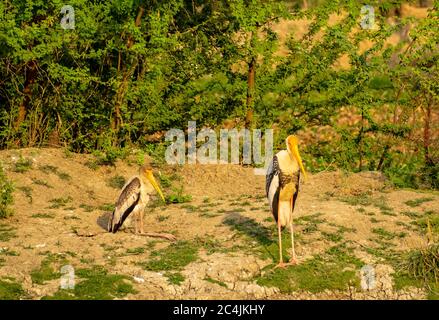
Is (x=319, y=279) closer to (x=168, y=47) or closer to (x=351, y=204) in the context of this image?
(x=351, y=204)

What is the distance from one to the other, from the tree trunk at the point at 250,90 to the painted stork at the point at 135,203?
3304 millimetres

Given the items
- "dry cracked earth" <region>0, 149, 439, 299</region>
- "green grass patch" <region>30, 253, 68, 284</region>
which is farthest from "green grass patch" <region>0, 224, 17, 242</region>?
"green grass patch" <region>30, 253, 68, 284</region>

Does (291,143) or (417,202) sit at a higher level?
(291,143)

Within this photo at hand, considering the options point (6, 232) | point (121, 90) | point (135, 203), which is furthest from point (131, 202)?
point (121, 90)

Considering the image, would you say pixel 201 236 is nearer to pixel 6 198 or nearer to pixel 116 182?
pixel 6 198

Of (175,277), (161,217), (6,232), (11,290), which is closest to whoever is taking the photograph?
(11,290)

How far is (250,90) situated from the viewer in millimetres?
14477

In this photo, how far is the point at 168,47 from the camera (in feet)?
47.2

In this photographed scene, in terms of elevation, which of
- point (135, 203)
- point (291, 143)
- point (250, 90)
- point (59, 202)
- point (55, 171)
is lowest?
point (59, 202)

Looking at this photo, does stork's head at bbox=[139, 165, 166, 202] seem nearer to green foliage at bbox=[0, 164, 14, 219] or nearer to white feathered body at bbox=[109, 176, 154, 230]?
white feathered body at bbox=[109, 176, 154, 230]

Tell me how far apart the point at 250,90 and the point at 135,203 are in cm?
387

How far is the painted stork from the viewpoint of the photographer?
11.0 meters

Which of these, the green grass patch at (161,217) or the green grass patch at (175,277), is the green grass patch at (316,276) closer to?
the green grass patch at (175,277)

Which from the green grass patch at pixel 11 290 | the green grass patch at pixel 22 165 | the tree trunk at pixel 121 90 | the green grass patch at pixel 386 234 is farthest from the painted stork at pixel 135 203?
the tree trunk at pixel 121 90
